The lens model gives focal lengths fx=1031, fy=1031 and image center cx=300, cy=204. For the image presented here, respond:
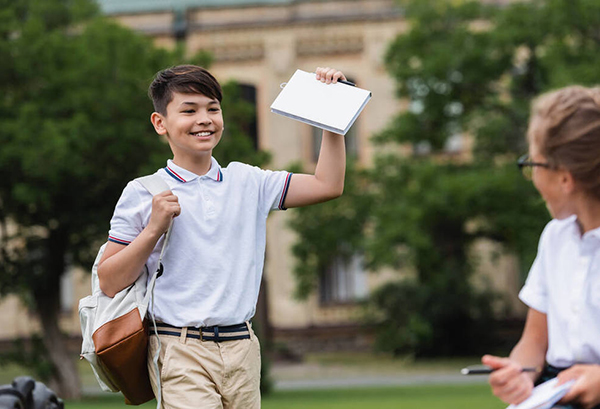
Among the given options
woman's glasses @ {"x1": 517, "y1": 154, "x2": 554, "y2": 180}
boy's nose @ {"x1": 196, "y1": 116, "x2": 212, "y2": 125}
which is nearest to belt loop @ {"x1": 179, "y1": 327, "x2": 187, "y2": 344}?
boy's nose @ {"x1": 196, "y1": 116, "x2": 212, "y2": 125}

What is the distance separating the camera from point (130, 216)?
393cm

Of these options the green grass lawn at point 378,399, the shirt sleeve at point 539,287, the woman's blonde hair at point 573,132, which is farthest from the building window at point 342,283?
the woman's blonde hair at point 573,132

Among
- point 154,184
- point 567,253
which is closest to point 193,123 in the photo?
point 154,184

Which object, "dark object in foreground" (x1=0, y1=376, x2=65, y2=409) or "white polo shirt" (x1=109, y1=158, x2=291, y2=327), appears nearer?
"white polo shirt" (x1=109, y1=158, x2=291, y2=327)

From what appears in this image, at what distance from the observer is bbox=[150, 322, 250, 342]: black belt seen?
3.87 meters

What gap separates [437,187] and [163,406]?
1993cm

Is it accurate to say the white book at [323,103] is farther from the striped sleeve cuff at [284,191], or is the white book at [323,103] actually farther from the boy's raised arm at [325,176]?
the striped sleeve cuff at [284,191]

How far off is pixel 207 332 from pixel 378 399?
14.3m

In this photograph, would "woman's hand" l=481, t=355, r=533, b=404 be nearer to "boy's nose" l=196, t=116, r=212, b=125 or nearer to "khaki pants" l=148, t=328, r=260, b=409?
"khaki pants" l=148, t=328, r=260, b=409

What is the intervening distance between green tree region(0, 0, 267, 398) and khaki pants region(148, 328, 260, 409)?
44.4ft

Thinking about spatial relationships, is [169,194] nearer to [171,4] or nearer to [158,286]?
[158,286]

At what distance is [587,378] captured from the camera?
2.85 meters

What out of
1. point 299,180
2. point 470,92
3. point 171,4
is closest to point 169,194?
point 299,180

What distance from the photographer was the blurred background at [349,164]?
18.0 m
